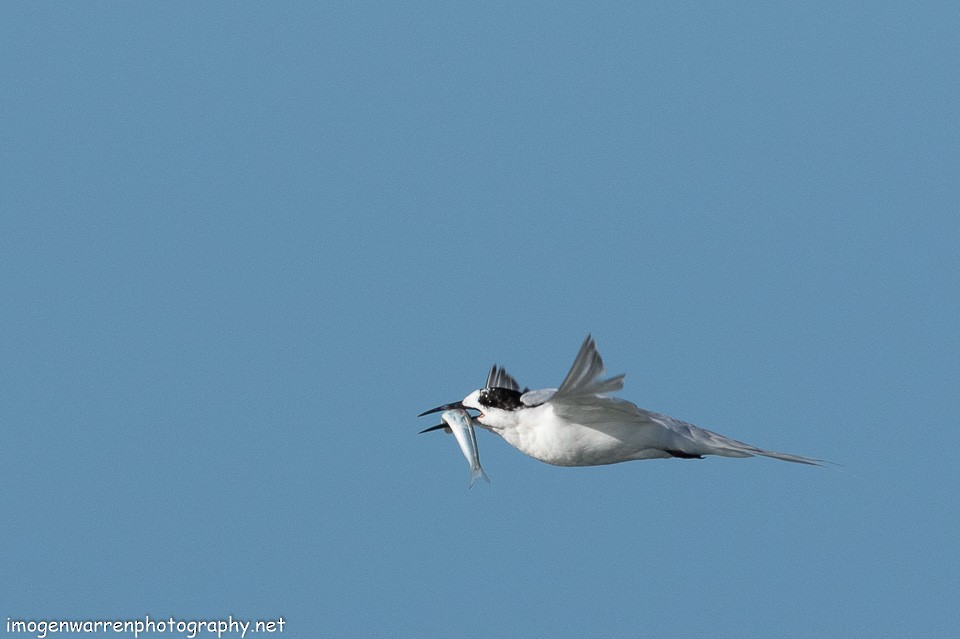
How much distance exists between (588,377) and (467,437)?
251 cm

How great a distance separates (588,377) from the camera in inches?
441

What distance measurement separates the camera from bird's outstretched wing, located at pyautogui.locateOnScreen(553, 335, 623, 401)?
1101 cm

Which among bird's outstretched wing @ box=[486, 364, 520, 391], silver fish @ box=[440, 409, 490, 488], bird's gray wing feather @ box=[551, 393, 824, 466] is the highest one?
bird's outstretched wing @ box=[486, 364, 520, 391]

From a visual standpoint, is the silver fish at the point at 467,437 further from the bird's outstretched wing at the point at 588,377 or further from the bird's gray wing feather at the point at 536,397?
the bird's outstretched wing at the point at 588,377

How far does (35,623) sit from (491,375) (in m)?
5.57

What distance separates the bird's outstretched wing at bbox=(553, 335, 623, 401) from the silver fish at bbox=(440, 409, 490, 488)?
203 cm

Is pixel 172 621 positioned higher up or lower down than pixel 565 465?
lower down

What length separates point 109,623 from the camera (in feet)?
36.9

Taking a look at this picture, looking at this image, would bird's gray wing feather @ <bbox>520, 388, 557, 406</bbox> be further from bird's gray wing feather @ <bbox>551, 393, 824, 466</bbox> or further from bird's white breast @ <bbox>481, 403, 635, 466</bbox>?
bird's gray wing feather @ <bbox>551, 393, 824, 466</bbox>

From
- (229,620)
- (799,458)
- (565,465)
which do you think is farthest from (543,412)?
(229,620)

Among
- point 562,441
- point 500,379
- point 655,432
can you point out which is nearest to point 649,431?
point 655,432

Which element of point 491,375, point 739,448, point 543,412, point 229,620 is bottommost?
point 229,620

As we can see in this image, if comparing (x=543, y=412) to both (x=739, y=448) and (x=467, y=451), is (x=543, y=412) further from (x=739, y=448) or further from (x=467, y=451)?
(x=739, y=448)

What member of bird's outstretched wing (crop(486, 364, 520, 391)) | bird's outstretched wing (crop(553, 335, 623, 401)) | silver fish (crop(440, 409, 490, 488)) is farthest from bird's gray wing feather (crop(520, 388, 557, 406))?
bird's outstretched wing (crop(553, 335, 623, 401))
